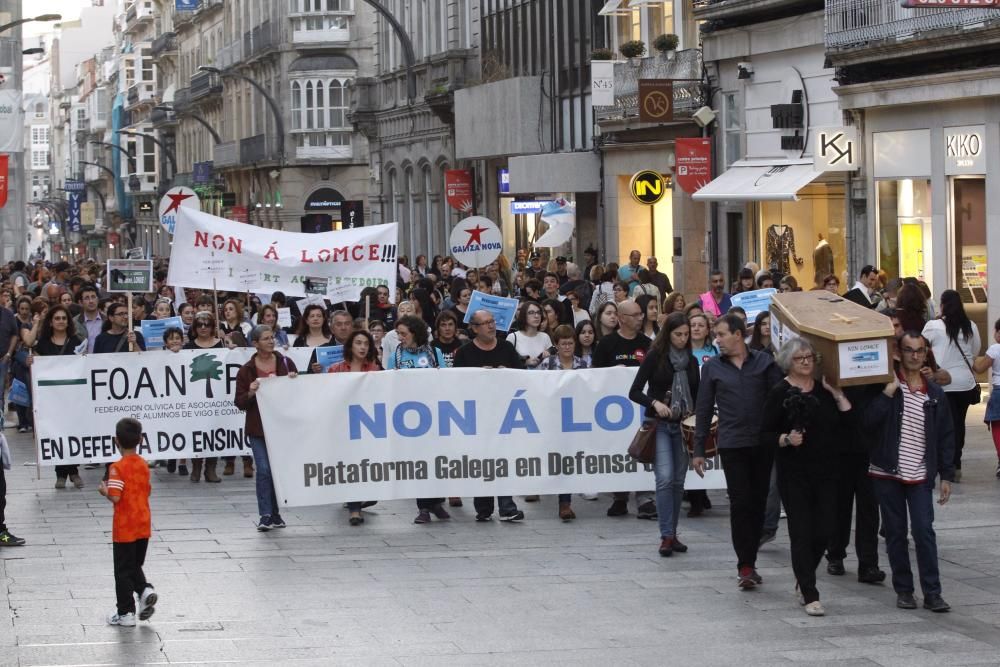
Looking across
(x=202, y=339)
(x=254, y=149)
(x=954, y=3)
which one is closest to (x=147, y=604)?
(x=202, y=339)

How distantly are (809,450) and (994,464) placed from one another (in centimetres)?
670

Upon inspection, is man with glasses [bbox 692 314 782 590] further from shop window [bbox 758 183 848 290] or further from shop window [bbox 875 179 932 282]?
shop window [bbox 758 183 848 290]

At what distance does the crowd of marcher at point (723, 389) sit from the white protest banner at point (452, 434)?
0.18 meters

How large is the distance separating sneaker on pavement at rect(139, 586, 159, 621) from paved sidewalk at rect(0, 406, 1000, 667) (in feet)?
0.22

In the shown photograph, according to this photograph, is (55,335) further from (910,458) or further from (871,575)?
(910,458)

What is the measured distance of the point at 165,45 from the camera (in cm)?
10344

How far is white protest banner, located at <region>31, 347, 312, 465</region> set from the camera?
1764cm

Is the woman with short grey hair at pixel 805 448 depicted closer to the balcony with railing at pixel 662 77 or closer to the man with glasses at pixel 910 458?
the man with glasses at pixel 910 458

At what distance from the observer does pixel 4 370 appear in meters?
20.1

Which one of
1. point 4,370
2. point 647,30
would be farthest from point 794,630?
point 647,30

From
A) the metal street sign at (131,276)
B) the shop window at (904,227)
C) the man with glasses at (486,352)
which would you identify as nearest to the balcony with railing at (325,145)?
the shop window at (904,227)

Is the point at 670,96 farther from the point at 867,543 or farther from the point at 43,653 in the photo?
the point at 43,653

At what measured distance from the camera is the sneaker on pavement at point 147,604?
10.7 meters

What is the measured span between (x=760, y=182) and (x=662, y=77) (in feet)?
15.4
